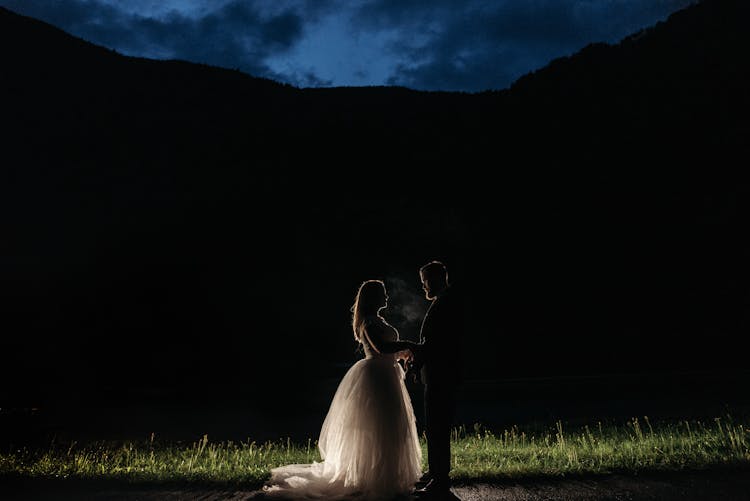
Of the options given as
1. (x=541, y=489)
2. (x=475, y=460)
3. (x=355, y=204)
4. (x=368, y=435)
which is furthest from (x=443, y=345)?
(x=355, y=204)

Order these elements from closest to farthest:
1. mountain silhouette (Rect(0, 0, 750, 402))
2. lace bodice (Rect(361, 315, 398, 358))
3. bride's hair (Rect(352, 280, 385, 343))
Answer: lace bodice (Rect(361, 315, 398, 358))
bride's hair (Rect(352, 280, 385, 343))
mountain silhouette (Rect(0, 0, 750, 402))

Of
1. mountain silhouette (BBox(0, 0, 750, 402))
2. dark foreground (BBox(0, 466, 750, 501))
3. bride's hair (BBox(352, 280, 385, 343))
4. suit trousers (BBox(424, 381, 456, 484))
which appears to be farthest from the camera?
mountain silhouette (BBox(0, 0, 750, 402))

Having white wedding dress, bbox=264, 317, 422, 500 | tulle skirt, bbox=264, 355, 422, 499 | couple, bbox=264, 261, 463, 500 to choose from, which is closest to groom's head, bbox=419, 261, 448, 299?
couple, bbox=264, 261, 463, 500

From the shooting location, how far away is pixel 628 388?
59.8ft

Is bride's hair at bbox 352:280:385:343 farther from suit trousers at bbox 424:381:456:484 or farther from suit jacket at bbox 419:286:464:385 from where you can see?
suit trousers at bbox 424:381:456:484

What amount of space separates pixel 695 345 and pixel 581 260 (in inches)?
462

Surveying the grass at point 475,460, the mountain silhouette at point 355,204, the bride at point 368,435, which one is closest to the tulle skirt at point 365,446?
the bride at point 368,435

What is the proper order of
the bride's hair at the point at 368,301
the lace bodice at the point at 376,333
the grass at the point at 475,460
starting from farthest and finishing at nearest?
the grass at the point at 475,460, the bride's hair at the point at 368,301, the lace bodice at the point at 376,333

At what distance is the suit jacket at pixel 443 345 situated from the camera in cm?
644

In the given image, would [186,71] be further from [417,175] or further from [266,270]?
[266,270]

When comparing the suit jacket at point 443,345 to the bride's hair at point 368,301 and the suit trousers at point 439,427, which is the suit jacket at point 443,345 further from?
the bride's hair at point 368,301

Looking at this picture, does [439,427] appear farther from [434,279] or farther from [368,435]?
[434,279]

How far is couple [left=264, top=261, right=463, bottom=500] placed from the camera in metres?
6.41

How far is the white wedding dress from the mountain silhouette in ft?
63.0
